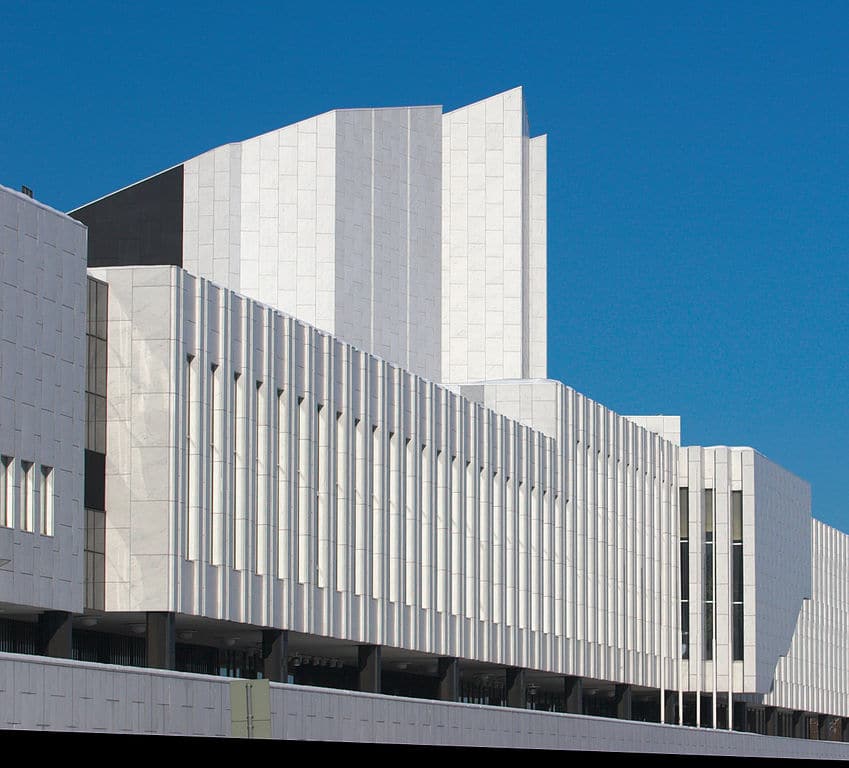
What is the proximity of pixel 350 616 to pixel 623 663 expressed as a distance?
29.8m

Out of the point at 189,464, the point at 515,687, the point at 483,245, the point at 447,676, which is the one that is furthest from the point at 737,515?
the point at 189,464

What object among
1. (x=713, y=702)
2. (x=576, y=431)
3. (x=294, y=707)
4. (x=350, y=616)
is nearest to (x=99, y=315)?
(x=294, y=707)

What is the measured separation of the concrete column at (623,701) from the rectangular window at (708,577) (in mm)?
7004

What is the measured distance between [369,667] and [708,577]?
35409 millimetres

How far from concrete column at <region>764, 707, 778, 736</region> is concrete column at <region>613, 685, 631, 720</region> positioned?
17.8 metres

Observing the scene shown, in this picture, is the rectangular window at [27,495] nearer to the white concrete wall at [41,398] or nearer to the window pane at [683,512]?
the white concrete wall at [41,398]

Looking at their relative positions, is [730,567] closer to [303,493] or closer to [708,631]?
[708,631]

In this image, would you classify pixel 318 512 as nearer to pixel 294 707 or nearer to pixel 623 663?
pixel 294 707

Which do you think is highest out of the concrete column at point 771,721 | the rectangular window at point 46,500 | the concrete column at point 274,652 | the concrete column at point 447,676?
the rectangular window at point 46,500

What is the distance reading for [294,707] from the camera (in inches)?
1681

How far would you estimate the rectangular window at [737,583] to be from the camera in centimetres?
8544

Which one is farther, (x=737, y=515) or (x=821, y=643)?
(x=821, y=643)

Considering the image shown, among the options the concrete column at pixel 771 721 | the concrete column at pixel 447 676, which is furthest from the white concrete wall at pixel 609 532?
the concrete column at pixel 771 721

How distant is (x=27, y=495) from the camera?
37.3m
